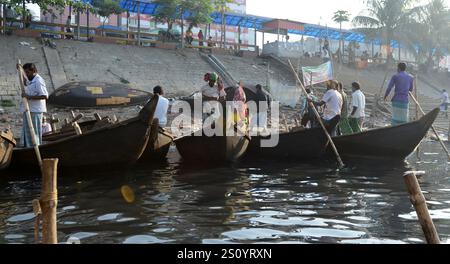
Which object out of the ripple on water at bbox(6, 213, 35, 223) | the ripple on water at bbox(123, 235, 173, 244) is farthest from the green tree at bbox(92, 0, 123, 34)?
the ripple on water at bbox(123, 235, 173, 244)

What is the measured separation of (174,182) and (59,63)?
1298 centimetres

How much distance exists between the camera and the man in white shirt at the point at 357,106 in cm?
1017

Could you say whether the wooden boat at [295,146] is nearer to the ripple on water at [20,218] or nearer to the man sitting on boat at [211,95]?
the man sitting on boat at [211,95]

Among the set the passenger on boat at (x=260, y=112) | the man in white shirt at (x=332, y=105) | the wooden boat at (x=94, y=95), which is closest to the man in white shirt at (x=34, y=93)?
the man in white shirt at (x=332, y=105)

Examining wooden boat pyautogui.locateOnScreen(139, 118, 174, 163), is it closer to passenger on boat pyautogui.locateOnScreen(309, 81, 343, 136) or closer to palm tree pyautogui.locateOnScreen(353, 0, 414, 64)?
passenger on boat pyautogui.locateOnScreen(309, 81, 343, 136)

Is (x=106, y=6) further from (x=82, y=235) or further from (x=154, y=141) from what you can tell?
(x=82, y=235)

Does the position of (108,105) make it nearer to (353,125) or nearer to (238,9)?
(353,125)

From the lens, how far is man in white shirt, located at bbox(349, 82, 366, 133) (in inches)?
400

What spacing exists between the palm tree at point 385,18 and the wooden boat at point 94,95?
19981 mm

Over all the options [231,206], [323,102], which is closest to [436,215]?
[231,206]

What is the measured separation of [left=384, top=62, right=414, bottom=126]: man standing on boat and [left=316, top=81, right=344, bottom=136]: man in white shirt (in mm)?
1140

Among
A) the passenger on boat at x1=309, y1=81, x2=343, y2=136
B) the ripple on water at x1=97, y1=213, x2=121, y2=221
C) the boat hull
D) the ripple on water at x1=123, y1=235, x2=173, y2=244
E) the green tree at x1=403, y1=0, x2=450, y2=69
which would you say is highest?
the green tree at x1=403, y1=0, x2=450, y2=69
